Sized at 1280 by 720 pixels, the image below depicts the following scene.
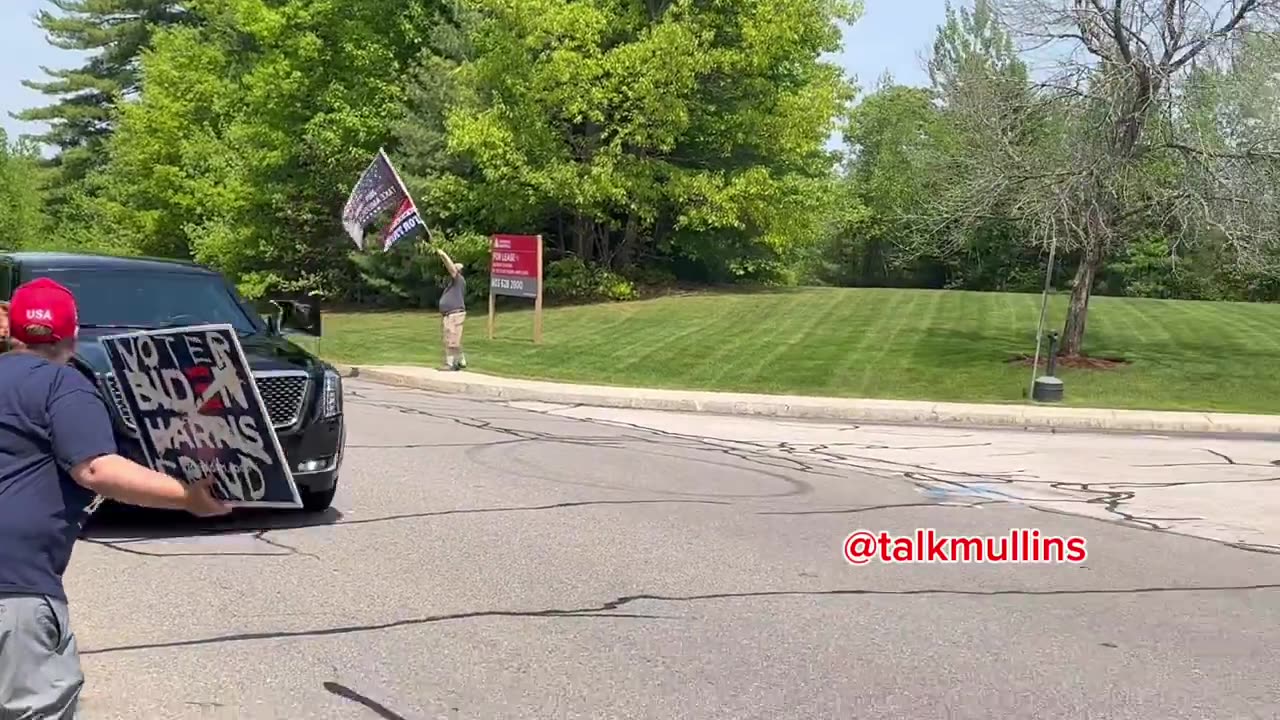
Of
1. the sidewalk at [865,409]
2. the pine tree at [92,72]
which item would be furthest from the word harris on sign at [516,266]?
the pine tree at [92,72]

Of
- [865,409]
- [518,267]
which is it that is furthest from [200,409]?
[518,267]

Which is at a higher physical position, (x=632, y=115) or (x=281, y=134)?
(x=632, y=115)

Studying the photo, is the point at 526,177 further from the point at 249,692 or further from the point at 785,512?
the point at 249,692

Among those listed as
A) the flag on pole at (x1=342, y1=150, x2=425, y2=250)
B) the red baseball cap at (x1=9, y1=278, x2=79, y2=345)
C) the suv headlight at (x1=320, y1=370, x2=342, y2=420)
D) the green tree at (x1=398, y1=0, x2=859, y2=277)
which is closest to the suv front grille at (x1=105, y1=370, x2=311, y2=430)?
the suv headlight at (x1=320, y1=370, x2=342, y2=420)

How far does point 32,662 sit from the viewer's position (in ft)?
10.7

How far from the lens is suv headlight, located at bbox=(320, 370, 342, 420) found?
27.9 ft

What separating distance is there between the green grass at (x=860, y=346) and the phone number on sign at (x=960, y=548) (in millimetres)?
10859

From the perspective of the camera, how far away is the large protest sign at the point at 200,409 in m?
3.66

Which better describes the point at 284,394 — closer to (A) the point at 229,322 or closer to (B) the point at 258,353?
(B) the point at 258,353

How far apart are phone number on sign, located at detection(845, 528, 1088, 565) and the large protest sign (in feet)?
16.4

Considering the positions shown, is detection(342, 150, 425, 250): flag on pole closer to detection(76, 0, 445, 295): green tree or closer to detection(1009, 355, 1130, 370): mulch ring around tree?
detection(1009, 355, 1130, 370): mulch ring around tree

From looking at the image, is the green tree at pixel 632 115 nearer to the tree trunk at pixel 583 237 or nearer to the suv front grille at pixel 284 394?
the tree trunk at pixel 583 237

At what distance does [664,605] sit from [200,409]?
352cm

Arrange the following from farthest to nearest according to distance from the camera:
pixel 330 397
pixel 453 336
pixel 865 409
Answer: pixel 453 336 → pixel 865 409 → pixel 330 397
